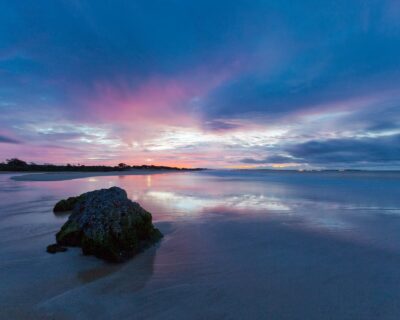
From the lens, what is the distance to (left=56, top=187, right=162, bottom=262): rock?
15.3ft

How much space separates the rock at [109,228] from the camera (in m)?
4.66

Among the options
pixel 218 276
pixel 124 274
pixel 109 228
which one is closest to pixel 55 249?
pixel 109 228

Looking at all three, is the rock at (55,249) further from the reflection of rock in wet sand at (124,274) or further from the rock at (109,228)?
the reflection of rock in wet sand at (124,274)

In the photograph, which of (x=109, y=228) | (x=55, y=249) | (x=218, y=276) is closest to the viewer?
(x=218, y=276)

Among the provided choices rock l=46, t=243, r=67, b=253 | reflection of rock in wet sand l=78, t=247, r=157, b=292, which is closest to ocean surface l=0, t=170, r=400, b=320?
reflection of rock in wet sand l=78, t=247, r=157, b=292

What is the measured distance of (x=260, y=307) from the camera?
3135mm

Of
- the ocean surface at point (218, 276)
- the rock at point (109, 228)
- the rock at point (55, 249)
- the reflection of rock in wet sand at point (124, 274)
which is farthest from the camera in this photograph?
the rock at point (55, 249)

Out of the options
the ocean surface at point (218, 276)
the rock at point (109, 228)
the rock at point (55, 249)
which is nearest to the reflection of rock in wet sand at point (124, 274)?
the ocean surface at point (218, 276)

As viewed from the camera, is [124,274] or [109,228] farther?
[109,228]

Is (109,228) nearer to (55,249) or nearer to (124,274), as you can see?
(124,274)

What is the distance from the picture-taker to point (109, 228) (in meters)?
4.82

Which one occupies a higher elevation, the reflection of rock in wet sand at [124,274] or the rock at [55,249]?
the rock at [55,249]

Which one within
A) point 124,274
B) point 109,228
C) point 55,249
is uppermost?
point 109,228

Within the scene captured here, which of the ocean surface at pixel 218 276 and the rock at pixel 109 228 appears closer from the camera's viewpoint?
the ocean surface at pixel 218 276
